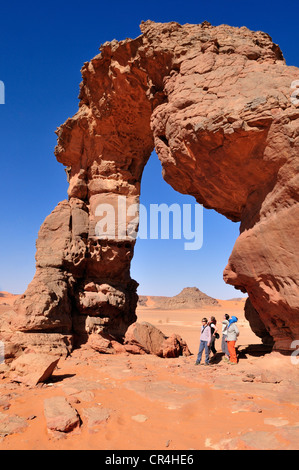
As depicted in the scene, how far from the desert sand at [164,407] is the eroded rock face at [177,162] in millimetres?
1212

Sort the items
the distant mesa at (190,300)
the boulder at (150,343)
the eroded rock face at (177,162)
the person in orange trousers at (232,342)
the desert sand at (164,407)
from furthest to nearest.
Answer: the distant mesa at (190,300) < the boulder at (150,343) < the person in orange trousers at (232,342) < the eroded rock face at (177,162) < the desert sand at (164,407)

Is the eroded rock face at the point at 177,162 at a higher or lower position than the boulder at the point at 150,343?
higher

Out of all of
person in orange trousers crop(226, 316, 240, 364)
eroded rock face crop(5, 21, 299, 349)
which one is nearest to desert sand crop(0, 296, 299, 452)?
person in orange trousers crop(226, 316, 240, 364)

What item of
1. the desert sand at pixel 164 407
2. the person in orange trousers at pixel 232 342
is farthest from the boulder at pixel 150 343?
the person in orange trousers at pixel 232 342

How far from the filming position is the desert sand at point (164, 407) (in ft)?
10.3

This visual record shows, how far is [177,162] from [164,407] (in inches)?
184

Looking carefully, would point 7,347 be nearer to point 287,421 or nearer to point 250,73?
point 287,421

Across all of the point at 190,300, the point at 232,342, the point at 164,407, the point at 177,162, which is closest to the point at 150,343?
the point at 232,342

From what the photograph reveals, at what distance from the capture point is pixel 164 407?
4.17 m

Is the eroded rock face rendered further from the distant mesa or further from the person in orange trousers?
the distant mesa

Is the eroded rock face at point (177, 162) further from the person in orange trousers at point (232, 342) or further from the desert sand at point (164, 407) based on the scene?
the desert sand at point (164, 407)

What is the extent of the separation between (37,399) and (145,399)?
1603 mm

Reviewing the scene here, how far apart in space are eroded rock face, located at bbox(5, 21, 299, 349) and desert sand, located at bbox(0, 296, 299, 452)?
1.21 meters

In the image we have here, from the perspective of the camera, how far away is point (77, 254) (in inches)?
361
